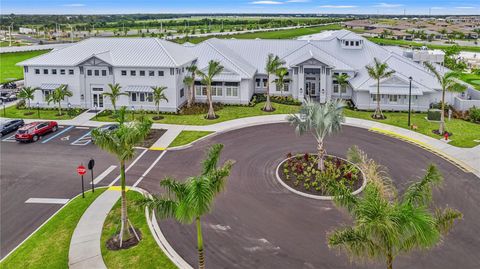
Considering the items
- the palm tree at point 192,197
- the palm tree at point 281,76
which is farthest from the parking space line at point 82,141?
the palm tree at point 192,197

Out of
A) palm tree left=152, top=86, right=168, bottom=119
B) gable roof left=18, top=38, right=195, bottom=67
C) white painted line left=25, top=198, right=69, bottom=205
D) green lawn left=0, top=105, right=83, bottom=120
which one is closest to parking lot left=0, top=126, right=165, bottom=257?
white painted line left=25, top=198, right=69, bottom=205

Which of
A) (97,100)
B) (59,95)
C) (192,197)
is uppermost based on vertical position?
(59,95)

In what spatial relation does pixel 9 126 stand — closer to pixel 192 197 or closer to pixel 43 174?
pixel 43 174

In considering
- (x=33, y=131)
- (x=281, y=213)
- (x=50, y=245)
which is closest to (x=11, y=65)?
(x=33, y=131)

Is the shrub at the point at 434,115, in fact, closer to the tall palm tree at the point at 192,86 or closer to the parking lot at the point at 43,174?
the tall palm tree at the point at 192,86

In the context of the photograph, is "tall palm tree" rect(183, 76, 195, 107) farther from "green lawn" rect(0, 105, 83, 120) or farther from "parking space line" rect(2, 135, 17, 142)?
"parking space line" rect(2, 135, 17, 142)

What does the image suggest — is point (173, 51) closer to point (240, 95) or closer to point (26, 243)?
point (240, 95)
